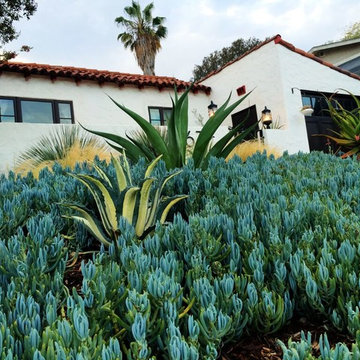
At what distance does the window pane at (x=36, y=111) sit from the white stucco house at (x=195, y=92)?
32 millimetres

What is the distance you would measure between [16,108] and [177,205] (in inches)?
432

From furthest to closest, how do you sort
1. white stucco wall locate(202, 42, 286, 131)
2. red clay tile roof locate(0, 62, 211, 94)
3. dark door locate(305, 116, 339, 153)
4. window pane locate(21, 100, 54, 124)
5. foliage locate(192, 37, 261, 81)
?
foliage locate(192, 37, 261, 81), dark door locate(305, 116, 339, 153), white stucco wall locate(202, 42, 286, 131), window pane locate(21, 100, 54, 124), red clay tile roof locate(0, 62, 211, 94)

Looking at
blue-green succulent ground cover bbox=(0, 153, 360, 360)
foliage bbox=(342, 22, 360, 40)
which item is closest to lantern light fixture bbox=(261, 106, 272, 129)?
blue-green succulent ground cover bbox=(0, 153, 360, 360)

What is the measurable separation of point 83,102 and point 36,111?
1.66 m

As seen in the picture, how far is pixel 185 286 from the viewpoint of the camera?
1448 mm

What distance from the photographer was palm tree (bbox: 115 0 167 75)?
25391mm

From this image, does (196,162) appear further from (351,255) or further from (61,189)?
(351,255)

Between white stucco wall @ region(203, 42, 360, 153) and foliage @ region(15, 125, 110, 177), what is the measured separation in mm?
6027

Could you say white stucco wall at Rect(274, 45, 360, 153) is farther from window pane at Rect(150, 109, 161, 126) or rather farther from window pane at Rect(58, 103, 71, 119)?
window pane at Rect(58, 103, 71, 119)

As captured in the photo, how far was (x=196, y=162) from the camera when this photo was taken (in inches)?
153

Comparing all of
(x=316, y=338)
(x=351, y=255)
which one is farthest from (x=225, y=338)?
(x=351, y=255)

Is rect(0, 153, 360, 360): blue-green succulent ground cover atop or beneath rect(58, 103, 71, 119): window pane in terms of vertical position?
beneath

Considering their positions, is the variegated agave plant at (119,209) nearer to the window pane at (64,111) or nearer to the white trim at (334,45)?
the window pane at (64,111)

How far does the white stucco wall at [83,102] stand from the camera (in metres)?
9.47
